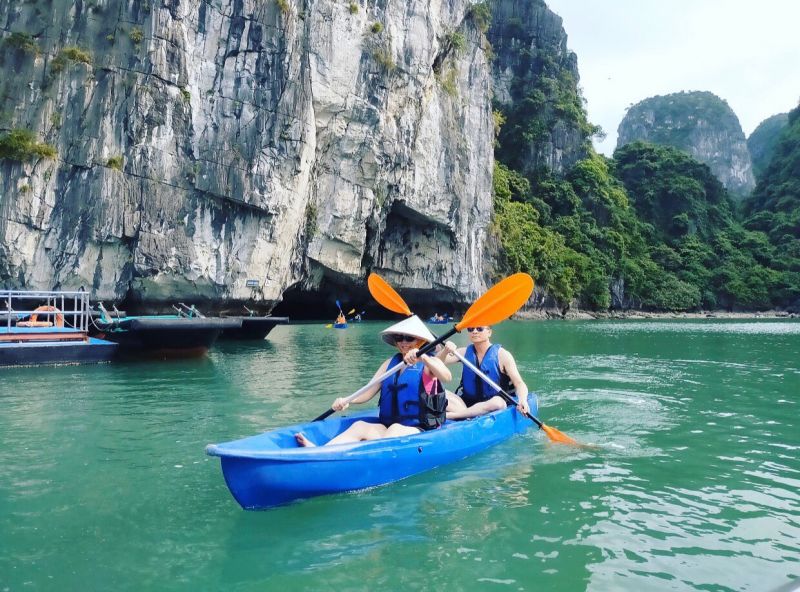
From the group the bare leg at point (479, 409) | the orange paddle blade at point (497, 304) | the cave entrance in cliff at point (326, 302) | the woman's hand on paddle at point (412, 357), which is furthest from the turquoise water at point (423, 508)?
the cave entrance in cliff at point (326, 302)

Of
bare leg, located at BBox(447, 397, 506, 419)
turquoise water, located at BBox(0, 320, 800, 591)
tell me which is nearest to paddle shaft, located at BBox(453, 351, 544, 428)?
bare leg, located at BBox(447, 397, 506, 419)

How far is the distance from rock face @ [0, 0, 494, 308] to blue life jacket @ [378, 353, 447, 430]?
46.7 feet

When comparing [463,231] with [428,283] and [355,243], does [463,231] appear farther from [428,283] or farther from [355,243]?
[355,243]

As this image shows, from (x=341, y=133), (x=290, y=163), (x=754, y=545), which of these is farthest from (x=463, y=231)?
(x=754, y=545)

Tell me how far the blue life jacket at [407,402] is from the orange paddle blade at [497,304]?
1010 millimetres

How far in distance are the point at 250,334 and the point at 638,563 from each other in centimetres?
1704

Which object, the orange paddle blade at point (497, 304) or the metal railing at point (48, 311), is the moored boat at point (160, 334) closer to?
the metal railing at point (48, 311)

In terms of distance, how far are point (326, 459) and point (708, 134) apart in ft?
306

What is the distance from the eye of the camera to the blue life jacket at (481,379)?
632cm

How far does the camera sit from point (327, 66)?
21.1m

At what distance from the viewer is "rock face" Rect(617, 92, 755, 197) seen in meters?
82.6

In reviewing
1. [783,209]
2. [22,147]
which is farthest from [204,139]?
[783,209]

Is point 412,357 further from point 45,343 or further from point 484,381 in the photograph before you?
point 45,343

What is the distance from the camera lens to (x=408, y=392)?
515 cm
